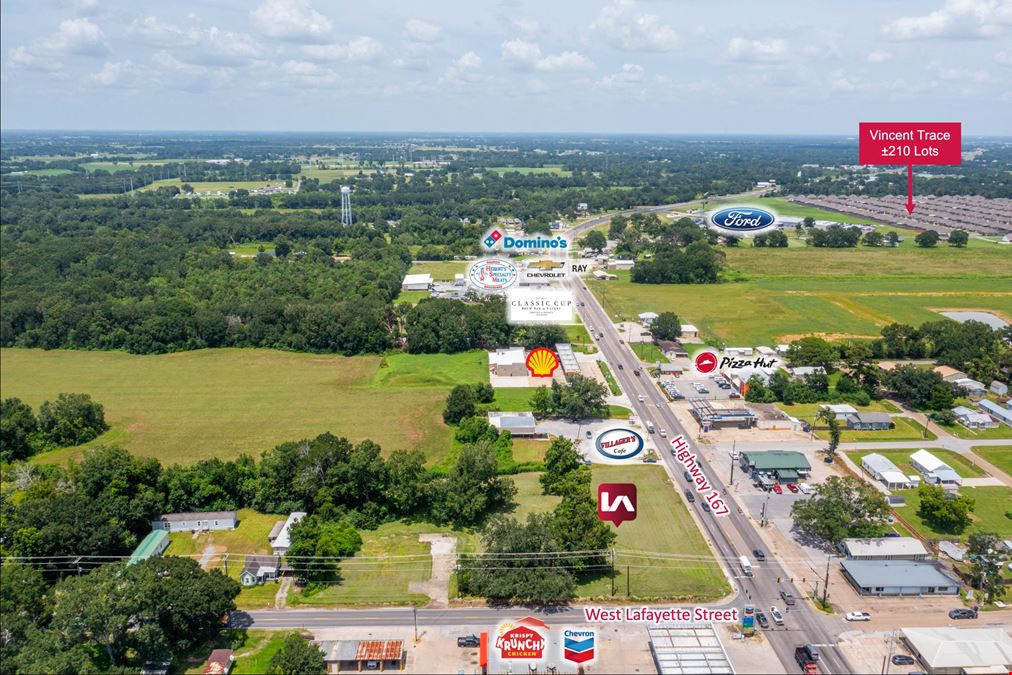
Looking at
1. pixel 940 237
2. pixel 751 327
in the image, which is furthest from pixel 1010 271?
pixel 751 327

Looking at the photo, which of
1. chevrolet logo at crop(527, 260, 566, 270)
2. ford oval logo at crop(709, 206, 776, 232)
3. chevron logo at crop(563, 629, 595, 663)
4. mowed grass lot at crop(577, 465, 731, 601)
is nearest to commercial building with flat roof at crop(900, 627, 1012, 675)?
mowed grass lot at crop(577, 465, 731, 601)

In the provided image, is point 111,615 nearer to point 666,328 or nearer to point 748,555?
point 748,555

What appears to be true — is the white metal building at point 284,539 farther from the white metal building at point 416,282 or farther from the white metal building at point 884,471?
the white metal building at point 416,282

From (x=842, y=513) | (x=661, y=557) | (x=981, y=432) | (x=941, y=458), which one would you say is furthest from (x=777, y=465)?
(x=981, y=432)

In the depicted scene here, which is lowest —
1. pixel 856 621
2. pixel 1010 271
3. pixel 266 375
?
pixel 856 621

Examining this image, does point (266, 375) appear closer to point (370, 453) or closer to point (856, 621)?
point (370, 453)

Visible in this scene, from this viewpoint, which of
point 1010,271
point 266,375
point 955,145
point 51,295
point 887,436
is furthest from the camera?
point 1010,271
